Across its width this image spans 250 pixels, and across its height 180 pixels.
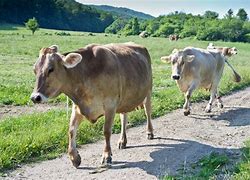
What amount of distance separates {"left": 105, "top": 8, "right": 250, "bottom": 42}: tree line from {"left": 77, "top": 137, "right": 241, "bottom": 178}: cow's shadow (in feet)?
244

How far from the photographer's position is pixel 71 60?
25.1 ft

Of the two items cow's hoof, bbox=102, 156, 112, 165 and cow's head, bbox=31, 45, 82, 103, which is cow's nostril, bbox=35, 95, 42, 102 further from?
cow's hoof, bbox=102, 156, 112, 165

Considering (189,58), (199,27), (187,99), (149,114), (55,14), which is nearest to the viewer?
(149,114)

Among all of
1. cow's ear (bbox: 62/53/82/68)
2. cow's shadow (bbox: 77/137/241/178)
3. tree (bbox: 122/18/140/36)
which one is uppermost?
cow's ear (bbox: 62/53/82/68)

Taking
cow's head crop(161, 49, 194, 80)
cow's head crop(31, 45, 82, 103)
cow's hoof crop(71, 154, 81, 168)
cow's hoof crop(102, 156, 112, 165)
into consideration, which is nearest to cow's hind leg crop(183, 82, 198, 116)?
cow's head crop(161, 49, 194, 80)

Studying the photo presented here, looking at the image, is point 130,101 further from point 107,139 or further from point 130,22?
point 130,22

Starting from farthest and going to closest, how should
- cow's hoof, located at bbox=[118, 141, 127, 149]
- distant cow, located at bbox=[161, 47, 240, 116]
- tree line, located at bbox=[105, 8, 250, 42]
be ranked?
1. tree line, located at bbox=[105, 8, 250, 42]
2. distant cow, located at bbox=[161, 47, 240, 116]
3. cow's hoof, located at bbox=[118, 141, 127, 149]

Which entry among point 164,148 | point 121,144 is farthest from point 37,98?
point 164,148

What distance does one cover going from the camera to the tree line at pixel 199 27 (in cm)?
8475

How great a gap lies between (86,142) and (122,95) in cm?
155

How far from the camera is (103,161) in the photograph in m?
8.18

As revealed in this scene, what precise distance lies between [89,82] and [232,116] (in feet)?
19.5

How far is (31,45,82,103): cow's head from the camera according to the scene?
24.2ft

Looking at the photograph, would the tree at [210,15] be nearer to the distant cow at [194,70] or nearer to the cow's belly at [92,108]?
the distant cow at [194,70]
